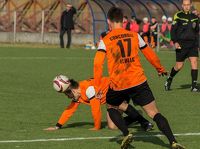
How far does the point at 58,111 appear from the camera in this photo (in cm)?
1397

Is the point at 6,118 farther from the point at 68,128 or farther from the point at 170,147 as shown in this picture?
the point at 170,147

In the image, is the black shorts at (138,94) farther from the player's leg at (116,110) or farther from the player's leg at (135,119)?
the player's leg at (135,119)

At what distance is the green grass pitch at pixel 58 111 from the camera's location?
10.4 m

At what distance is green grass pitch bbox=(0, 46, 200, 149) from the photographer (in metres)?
10.4

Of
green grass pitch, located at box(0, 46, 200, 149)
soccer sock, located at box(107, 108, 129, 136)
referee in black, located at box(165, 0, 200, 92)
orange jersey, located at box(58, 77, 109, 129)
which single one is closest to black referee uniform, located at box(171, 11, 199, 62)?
referee in black, located at box(165, 0, 200, 92)

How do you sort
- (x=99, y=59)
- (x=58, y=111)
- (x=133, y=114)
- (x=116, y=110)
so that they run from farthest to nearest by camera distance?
1. (x=58, y=111)
2. (x=133, y=114)
3. (x=116, y=110)
4. (x=99, y=59)

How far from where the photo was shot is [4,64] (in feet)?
81.5

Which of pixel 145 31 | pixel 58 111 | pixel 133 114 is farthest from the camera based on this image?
pixel 145 31

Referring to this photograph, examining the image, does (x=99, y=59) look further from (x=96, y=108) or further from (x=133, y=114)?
(x=133, y=114)

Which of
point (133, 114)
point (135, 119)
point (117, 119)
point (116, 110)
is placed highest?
point (116, 110)

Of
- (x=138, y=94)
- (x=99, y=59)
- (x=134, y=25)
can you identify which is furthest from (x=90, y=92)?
(x=134, y=25)

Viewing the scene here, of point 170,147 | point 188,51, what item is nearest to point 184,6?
point 188,51

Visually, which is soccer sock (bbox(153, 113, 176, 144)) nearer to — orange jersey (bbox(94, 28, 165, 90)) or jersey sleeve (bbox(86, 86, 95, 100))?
orange jersey (bbox(94, 28, 165, 90))

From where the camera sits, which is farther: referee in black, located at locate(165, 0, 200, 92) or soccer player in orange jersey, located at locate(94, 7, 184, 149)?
referee in black, located at locate(165, 0, 200, 92)
